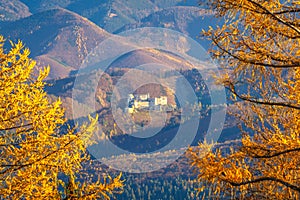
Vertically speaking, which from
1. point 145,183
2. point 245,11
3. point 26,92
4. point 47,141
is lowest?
point 145,183

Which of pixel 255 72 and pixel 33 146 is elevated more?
pixel 255 72

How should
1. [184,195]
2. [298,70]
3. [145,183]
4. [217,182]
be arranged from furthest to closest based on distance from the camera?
[145,183], [184,195], [298,70], [217,182]

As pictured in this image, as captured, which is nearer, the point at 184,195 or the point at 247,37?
the point at 247,37

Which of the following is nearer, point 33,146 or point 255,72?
point 255,72

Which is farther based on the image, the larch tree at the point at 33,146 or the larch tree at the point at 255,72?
the larch tree at the point at 33,146

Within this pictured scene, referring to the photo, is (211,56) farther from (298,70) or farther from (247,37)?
(298,70)

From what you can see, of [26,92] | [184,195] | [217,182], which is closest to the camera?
[217,182]

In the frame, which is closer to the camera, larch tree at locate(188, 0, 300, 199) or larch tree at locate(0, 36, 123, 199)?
larch tree at locate(188, 0, 300, 199)

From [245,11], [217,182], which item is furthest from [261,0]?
[217,182]
